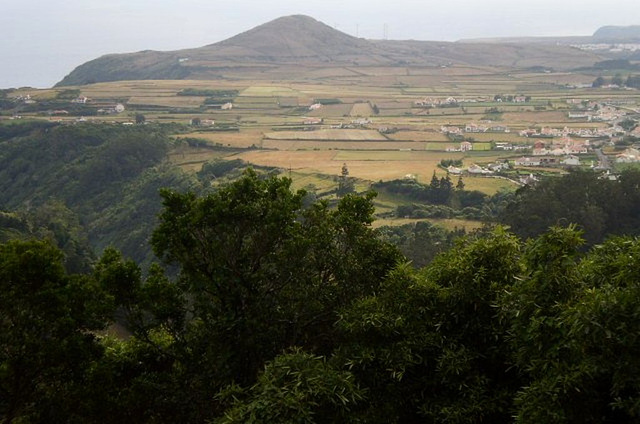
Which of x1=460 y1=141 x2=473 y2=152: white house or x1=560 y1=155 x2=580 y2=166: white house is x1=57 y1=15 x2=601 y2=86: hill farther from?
x1=560 y1=155 x2=580 y2=166: white house

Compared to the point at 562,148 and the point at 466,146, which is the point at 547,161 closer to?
the point at 562,148

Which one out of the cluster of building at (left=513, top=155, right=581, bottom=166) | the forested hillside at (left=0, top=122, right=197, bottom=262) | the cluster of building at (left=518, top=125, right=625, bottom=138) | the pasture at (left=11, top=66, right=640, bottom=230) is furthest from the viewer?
the cluster of building at (left=518, top=125, right=625, bottom=138)

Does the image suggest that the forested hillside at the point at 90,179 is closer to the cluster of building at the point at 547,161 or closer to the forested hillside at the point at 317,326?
the cluster of building at the point at 547,161

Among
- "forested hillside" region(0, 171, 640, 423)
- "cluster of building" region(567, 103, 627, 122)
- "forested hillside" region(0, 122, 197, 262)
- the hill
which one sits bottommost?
"forested hillside" region(0, 122, 197, 262)

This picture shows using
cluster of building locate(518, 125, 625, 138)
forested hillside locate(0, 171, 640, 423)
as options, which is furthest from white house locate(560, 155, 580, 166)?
forested hillside locate(0, 171, 640, 423)

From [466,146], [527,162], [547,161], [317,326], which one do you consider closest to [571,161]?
[547,161]

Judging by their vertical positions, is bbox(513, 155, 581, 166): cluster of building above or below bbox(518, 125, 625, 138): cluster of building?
below
